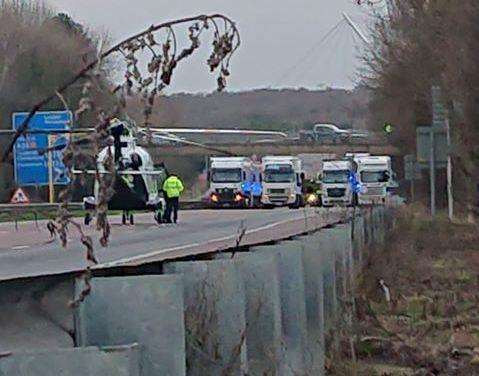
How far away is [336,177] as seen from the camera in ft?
258

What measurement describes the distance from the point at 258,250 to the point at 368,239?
44.5 feet

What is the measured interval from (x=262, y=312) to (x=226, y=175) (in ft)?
237

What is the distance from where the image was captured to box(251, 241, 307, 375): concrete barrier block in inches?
331

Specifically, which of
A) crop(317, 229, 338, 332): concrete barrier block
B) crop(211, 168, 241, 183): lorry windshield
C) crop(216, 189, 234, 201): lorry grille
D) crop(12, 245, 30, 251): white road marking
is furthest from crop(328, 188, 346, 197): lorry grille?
crop(317, 229, 338, 332): concrete barrier block

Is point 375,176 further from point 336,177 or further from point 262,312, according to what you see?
point 262,312

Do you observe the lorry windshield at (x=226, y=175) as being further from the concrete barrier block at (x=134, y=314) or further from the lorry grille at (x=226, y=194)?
the concrete barrier block at (x=134, y=314)

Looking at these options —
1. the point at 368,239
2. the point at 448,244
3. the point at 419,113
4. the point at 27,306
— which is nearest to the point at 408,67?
the point at 419,113

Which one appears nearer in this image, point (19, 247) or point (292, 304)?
point (292, 304)

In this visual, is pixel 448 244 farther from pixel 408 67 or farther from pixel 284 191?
pixel 284 191

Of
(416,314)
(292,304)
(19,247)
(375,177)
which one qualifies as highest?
(375,177)

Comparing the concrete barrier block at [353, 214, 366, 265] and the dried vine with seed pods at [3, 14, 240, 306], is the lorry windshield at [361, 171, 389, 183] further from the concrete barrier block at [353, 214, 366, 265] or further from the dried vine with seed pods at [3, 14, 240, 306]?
the dried vine with seed pods at [3, 14, 240, 306]

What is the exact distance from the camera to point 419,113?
50.2 m

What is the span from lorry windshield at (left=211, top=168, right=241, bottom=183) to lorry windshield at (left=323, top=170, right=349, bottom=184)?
4.73 metres

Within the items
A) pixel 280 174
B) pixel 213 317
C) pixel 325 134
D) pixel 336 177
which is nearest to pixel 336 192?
pixel 336 177
